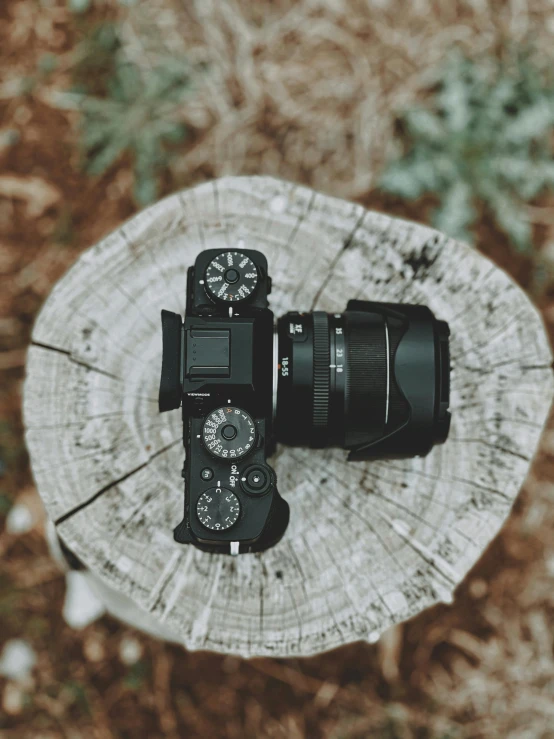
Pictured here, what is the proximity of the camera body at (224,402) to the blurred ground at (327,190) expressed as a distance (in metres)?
1.65

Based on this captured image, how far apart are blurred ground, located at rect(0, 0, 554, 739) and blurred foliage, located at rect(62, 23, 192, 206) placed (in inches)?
3.2

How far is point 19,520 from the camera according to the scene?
3.30 metres

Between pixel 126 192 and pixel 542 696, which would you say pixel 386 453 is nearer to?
pixel 542 696

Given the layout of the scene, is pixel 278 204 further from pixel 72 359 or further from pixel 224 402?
pixel 72 359

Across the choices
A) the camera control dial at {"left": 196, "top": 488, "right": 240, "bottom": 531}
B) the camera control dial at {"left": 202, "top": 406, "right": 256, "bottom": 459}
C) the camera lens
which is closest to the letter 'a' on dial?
the camera lens

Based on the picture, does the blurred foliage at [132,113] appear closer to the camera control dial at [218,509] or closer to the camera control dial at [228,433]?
the camera control dial at [228,433]

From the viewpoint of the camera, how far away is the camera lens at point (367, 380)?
208 centimetres

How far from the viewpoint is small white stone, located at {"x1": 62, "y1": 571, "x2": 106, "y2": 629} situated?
3221 mm

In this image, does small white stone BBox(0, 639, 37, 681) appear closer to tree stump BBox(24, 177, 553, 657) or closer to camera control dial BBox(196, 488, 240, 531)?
tree stump BBox(24, 177, 553, 657)

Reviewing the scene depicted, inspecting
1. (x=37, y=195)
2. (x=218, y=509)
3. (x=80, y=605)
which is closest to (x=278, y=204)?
(x=218, y=509)

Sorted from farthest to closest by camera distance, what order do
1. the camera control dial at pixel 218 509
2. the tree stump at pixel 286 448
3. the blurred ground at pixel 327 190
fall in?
the blurred ground at pixel 327 190
the tree stump at pixel 286 448
the camera control dial at pixel 218 509

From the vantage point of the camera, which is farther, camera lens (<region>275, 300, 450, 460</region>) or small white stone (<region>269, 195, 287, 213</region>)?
small white stone (<region>269, 195, 287, 213</region>)

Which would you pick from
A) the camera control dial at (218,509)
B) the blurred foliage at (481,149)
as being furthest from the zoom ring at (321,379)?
the blurred foliage at (481,149)

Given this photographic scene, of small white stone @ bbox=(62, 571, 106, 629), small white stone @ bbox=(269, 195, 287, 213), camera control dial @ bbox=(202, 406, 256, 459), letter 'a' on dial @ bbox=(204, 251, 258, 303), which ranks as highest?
small white stone @ bbox=(269, 195, 287, 213)
